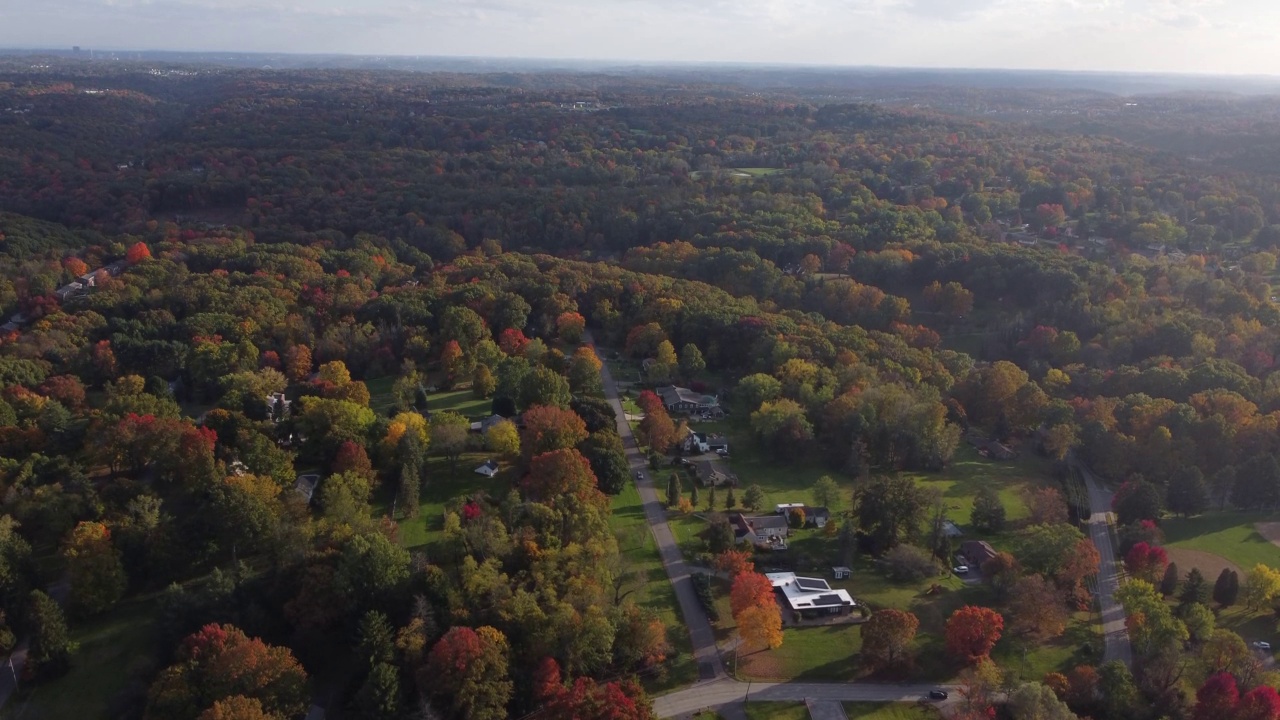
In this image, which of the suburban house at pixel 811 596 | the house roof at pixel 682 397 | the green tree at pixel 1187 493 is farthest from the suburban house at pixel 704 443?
the green tree at pixel 1187 493

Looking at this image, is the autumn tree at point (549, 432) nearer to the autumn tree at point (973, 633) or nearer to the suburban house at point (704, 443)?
the suburban house at point (704, 443)

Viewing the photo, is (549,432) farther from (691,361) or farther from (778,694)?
(778,694)

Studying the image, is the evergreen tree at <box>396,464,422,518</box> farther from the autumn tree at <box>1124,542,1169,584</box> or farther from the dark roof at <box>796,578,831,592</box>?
the autumn tree at <box>1124,542,1169,584</box>

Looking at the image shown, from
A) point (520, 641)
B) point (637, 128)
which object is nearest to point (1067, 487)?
point (520, 641)

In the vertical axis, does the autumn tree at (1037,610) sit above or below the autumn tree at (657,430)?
below

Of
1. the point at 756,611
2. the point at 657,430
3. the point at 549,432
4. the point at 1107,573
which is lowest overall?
the point at 1107,573

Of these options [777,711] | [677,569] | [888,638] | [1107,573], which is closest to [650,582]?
[677,569]

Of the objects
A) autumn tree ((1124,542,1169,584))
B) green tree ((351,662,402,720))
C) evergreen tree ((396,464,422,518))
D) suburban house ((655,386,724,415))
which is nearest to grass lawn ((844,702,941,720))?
autumn tree ((1124,542,1169,584))

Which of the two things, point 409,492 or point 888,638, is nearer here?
point 888,638
